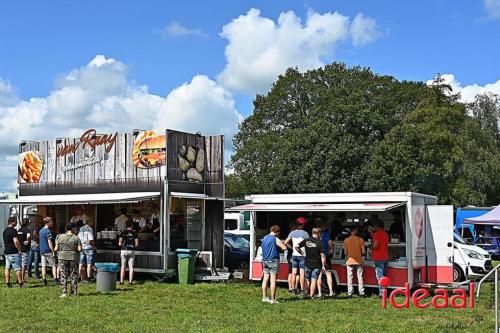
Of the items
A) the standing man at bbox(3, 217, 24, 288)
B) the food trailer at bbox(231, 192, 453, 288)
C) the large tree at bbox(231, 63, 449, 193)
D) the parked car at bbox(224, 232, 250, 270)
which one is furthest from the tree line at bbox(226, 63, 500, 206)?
the standing man at bbox(3, 217, 24, 288)

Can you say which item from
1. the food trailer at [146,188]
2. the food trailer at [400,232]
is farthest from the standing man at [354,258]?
the food trailer at [146,188]

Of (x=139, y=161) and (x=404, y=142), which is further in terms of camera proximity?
(x=404, y=142)

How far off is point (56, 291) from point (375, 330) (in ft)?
26.1

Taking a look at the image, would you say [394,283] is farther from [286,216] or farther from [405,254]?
[286,216]

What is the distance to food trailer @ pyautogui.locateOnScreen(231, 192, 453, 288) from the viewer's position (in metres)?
14.1

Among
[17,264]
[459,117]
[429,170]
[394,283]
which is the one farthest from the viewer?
[459,117]

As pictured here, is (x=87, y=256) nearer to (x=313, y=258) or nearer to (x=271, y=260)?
(x=271, y=260)

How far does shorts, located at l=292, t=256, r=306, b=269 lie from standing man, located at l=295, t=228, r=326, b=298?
7.3 inches

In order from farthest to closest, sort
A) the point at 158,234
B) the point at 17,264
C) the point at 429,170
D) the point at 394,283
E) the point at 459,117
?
the point at 459,117, the point at 429,170, the point at 158,234, the point at 17,264, the point at 394,283

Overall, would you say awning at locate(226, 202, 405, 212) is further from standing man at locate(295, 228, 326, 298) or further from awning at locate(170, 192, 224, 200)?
awning at locate(170, 192, 224, 200)

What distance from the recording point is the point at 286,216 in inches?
702

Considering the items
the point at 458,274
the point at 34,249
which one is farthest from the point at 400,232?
the point at 34,249

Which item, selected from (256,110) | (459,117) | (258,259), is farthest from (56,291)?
(459,117)

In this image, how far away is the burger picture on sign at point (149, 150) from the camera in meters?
17.3
